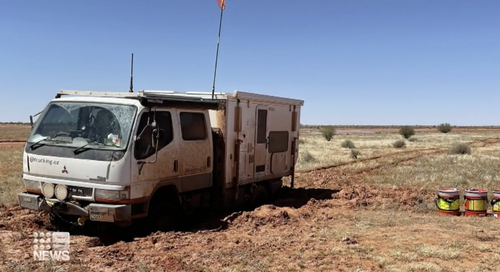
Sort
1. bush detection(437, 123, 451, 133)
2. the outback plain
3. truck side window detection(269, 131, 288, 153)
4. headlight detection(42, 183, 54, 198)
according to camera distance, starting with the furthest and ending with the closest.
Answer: bush detection(437, 123, 451, 133)
truck side window detection(269, 131, 288, 153)
headlight detection(42, 183, 54, 198)
the outback plain

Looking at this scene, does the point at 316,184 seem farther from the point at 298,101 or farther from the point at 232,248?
the point at 232,248

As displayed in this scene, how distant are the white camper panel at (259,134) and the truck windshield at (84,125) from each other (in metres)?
2.67

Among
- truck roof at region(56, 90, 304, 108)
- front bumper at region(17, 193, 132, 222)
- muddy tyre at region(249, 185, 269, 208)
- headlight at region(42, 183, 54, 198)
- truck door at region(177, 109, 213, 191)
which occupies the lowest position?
muddy tyre at region(249, 185, 269, 208)

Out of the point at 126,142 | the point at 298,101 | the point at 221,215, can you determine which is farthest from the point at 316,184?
the point at 126,142

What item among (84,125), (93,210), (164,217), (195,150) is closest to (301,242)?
(164,217)

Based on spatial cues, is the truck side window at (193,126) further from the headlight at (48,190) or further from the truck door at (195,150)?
the headlight at (48,190)

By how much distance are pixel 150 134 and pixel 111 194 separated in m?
1.09

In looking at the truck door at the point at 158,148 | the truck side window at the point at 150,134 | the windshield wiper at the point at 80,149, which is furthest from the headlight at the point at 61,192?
the truck side window at the point at 150,134

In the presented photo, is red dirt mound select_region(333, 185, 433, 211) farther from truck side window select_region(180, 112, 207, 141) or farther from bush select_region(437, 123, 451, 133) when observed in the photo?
bush select_region(437, 123, 451, 133)

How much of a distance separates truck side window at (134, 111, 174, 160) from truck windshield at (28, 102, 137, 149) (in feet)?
0.68

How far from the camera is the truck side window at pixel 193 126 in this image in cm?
855

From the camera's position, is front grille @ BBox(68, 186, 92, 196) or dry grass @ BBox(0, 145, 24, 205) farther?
dry grass @ BBox(0, 145, 24, 205)

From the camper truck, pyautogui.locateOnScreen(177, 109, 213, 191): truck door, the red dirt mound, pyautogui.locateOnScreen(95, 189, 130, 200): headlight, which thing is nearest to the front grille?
the camper truck

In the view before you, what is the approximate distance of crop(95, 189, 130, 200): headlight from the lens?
23.1ft
